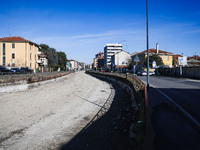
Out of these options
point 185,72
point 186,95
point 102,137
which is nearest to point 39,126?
point 102,137

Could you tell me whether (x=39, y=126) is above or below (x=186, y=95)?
below

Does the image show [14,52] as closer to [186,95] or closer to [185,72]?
[185,72]

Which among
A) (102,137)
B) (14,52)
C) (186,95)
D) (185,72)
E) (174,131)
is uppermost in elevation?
(14,52)

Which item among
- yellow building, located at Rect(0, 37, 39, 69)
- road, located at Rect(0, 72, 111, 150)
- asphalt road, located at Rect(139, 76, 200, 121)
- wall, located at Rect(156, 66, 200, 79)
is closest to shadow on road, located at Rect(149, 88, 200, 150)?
asphalt road, located at Rect(139, 76, 200, 121)

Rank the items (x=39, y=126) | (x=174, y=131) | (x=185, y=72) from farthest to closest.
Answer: (x=185, y=72) < (x=39, y=126) < (x=174, y=131)

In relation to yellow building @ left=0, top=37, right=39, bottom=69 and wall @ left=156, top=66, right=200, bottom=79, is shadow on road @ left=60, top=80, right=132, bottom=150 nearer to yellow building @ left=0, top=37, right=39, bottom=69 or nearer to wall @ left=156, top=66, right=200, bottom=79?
wall @ left=156, top=66, right=200, bottom=79

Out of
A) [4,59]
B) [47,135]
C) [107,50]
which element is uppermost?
[107,50]

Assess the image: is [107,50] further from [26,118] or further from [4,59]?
[26,118]

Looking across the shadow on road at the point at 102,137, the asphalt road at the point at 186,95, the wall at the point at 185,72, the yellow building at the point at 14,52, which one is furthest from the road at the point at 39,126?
the yellow building at the point at 14,52

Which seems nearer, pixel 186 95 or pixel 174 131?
pixel 174 131

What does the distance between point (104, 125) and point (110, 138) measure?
168 centimetres

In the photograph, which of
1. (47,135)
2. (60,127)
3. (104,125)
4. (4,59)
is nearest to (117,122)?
(104,125)

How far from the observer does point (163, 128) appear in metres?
4.94

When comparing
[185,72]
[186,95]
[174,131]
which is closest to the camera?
[174,131]
